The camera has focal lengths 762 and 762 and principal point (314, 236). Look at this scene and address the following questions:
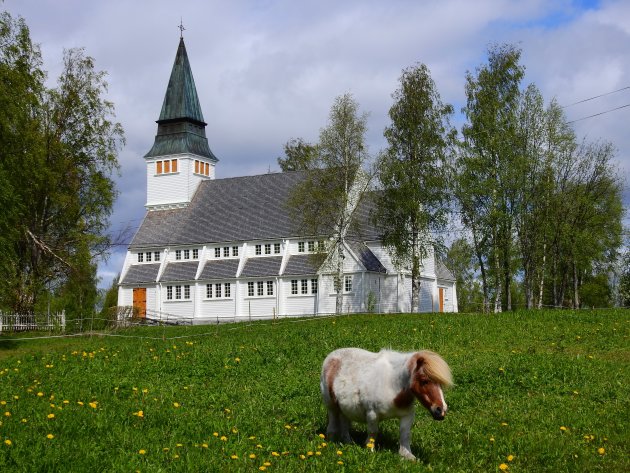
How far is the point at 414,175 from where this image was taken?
4934cm

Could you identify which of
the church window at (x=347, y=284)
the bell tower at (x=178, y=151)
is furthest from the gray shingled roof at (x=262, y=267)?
the bell tower at (x=178, y=151)

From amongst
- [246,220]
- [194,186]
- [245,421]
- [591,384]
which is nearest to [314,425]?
[245,421]

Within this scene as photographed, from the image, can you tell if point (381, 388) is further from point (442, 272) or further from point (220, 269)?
point (442, 272)

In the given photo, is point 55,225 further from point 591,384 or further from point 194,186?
point 591,384

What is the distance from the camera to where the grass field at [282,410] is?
10.1 m

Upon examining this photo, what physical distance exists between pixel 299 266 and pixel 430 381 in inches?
1896

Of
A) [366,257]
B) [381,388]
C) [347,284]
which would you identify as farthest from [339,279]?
[381,388]

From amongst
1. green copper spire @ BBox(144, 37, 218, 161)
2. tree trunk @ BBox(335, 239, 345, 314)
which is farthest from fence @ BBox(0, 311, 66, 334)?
green copper spire @ BBox(144, 37, 218, 161)

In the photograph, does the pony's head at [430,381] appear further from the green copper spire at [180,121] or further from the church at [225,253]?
the green copper spire at [180,121]

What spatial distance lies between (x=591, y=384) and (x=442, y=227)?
34342mm

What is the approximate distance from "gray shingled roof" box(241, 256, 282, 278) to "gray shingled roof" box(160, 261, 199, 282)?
4.82 meters

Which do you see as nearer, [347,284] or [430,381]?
[430,381]

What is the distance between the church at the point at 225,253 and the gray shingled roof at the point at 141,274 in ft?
0.31

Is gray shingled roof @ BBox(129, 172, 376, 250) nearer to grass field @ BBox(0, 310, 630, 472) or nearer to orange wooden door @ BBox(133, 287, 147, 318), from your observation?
orange wooden door @ BBox(133, 287, 147, 318)
